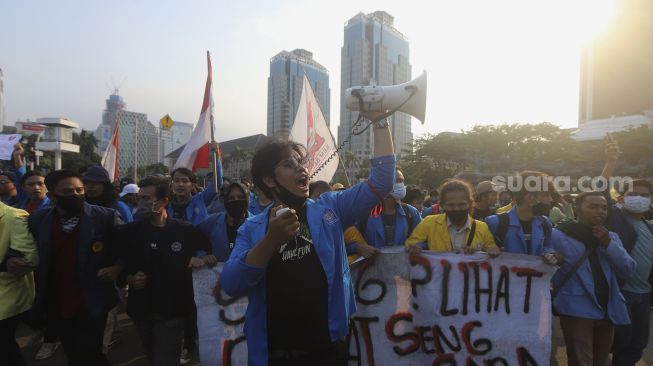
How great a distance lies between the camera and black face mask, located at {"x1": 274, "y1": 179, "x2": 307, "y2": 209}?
77.5 inches

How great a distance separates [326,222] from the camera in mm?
2035

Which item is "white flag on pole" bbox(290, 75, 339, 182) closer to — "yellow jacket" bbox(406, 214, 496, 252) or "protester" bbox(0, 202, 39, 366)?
"yellow jacket" bbox(406, 214, 496, 252)

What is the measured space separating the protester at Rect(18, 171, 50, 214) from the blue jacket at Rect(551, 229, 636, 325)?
17.5ft

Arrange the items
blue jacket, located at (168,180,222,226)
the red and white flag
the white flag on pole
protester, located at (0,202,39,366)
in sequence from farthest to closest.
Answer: the white flag on pole → the red and white flag → blue jacket, located at (168,180,222,226) → protester, located at (0,202,39,366)

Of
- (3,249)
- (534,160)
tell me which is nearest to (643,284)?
(3,249)

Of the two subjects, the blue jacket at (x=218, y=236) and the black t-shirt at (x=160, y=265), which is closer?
the black t-shirt at (x=160, y=265)

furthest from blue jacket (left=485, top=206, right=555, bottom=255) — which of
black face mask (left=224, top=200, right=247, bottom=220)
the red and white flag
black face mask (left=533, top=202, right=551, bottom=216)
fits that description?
the red and white flag

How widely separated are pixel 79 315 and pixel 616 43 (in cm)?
10289

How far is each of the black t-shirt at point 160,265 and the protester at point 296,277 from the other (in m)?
1.54

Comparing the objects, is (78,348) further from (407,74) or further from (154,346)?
(407,74)

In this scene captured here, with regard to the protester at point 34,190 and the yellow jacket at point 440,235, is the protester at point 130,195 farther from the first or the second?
the yellow jacket at point 440,235

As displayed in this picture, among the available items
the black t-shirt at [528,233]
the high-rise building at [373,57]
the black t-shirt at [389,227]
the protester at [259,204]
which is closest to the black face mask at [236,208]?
the protester at [259,204]

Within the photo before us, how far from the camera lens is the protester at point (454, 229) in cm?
350

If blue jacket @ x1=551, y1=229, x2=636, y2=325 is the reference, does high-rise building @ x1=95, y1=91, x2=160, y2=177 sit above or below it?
above
